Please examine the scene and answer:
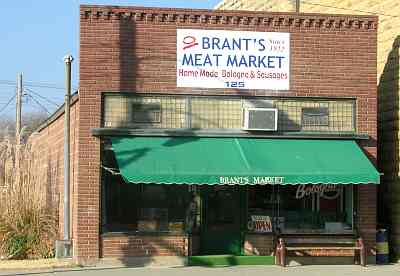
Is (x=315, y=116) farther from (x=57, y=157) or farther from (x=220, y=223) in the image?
(x=57, y=157)

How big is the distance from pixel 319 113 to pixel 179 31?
3.93m

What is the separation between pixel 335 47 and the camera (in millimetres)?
17188

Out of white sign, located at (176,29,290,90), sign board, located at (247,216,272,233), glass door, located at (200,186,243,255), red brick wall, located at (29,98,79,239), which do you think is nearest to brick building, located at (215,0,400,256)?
white sign, located at (176,29,290,90)

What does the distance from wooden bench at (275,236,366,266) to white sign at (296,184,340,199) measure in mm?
1039

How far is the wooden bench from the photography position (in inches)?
644

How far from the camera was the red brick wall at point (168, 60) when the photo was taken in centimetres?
1602

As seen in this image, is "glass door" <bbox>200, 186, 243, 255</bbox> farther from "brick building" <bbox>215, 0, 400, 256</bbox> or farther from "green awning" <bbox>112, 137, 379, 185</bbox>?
→ "brick building" <bbox>215, 0, 400, 256</bbox>

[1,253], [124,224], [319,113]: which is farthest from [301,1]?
[1,253]

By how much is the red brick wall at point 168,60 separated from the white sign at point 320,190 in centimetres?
67

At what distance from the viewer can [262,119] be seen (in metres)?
16.5

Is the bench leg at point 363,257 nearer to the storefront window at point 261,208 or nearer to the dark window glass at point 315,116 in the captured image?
the storefront window at point 261,208

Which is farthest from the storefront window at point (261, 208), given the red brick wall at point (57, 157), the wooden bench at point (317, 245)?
the red brick wall at point (57, 157)

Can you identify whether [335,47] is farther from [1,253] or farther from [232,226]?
[1,253]

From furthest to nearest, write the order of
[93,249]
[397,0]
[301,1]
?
[301,1] → [397,0] → [93,249]
